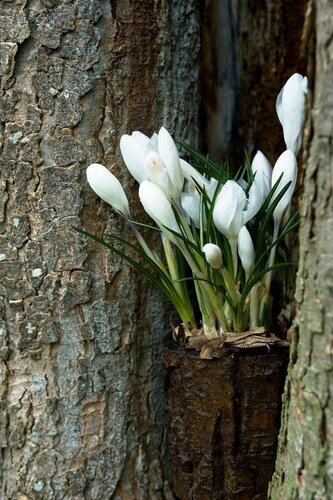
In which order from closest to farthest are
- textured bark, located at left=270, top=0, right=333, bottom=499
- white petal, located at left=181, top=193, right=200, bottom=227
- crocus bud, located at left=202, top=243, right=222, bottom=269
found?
textured bark, located at left=270, top=0, right=333, bottom=499 → crocus bud, located at left=202, top=243, right=222, bottom=269 → white petal, located at left=181, top=193, right=200, bottom=227

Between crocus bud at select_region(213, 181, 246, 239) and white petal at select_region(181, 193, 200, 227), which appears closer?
crocus bud at select_region(213, 181, 246, 239)

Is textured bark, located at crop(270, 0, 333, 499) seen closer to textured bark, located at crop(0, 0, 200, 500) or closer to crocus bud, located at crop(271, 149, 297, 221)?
crocus bud, located at crop(271, 149, 297, 221)

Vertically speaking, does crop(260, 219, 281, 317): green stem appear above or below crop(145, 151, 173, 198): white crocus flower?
below

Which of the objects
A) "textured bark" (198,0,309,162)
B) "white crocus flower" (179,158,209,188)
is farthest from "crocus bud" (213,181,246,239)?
"textured bark" (198,0,309,162)

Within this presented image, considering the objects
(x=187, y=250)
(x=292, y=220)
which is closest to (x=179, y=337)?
(x=187, y=250)

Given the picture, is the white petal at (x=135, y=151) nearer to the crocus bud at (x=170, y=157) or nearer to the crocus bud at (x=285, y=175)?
the crocus bud at (x=170, y=157)

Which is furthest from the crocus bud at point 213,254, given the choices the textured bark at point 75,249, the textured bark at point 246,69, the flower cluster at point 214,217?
the textured bark at point 246,69
